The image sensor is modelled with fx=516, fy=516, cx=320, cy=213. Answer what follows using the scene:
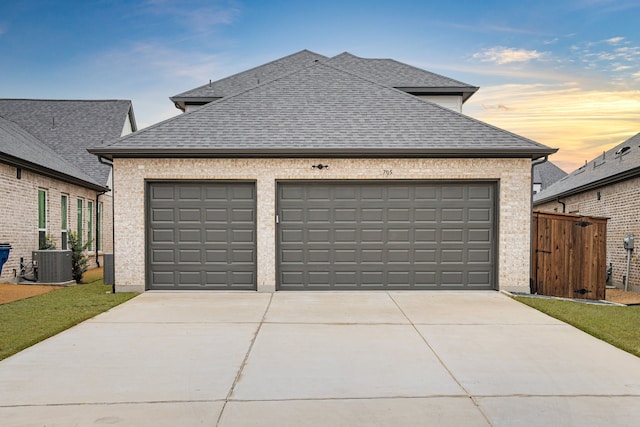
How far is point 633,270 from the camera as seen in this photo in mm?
16109

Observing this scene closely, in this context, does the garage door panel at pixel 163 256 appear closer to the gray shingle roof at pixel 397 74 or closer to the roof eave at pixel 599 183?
the gray shingle roof at pixel 397 74

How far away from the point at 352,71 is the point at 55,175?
1256cm

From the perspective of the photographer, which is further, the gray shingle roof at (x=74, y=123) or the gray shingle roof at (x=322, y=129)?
the gray shingle roof at (x=74, y=123)

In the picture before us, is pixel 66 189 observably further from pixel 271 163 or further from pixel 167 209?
pixel 271 163

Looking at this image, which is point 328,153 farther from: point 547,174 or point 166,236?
point 547,174

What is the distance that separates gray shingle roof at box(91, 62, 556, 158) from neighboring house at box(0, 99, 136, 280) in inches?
195

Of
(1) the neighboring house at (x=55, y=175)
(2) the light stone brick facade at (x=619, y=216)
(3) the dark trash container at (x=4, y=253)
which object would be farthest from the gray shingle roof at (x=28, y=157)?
(2) the light stone brick facade at (x=619, y=216)

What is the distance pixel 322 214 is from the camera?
1273 centimetres

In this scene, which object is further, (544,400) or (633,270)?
(633,270)

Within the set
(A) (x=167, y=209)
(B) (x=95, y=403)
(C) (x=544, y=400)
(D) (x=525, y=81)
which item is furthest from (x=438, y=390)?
(D) (x=525, y=81)

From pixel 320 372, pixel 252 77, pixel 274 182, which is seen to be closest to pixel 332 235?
pixel 274 182

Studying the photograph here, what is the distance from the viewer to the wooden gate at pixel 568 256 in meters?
13.1

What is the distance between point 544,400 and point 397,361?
1853mm

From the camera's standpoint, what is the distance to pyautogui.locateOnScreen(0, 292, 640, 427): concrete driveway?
4.69 m
